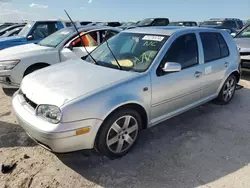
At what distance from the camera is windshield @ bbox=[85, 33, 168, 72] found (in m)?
3.29

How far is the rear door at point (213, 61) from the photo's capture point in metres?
3.99

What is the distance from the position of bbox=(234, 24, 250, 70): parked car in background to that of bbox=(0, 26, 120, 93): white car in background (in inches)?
147

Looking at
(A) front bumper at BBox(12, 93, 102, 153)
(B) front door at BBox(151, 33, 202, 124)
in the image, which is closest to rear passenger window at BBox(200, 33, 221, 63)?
(B) front door at BBox(151, 33, 202, 124)

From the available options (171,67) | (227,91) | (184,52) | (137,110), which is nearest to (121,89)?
(137,110)

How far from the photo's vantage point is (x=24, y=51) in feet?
18.1

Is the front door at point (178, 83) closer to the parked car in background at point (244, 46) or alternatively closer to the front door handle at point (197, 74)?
the front door handle at point (197, 74)

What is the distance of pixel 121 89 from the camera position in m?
2.82

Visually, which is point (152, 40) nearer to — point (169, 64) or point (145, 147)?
point (169, 64)

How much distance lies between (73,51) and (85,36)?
0.76 metres

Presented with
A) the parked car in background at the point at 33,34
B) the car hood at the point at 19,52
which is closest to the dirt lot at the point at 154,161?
the car hood at the point at 19,52

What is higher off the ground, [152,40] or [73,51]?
[152,40]

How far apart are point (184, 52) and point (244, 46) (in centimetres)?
435

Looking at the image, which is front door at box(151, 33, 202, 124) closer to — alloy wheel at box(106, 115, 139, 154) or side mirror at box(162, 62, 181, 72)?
side mirror at box(162, 62, 181, 72)

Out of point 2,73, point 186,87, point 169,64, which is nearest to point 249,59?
point 186,87
